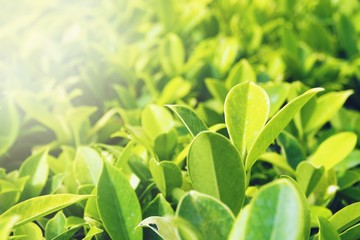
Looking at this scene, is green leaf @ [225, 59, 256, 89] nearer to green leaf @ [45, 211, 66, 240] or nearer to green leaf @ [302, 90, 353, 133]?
green leaf @ [302, 90, 353, 133]

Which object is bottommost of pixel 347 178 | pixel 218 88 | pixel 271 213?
pixel 347 178

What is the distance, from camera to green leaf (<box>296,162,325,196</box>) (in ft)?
4.39

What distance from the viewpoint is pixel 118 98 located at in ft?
7.41

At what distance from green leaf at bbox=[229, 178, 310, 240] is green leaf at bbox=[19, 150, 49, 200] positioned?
2.56 feet

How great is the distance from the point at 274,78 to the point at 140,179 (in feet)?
3.19

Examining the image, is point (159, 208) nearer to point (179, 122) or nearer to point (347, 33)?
point (179, 122)

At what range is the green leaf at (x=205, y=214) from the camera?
91cm

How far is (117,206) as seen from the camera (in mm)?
1170

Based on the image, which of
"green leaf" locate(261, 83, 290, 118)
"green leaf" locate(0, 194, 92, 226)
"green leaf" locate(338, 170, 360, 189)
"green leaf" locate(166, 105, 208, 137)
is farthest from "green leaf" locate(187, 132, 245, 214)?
"green leaf" locate(338, 170, 360, 189)

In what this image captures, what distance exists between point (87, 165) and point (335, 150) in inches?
28.6

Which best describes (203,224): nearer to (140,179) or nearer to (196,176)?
(196,176)

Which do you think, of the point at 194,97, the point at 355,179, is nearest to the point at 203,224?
the point at 355,179

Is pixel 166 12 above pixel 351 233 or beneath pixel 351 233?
above

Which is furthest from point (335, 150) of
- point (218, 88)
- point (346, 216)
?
point (218, 88)
